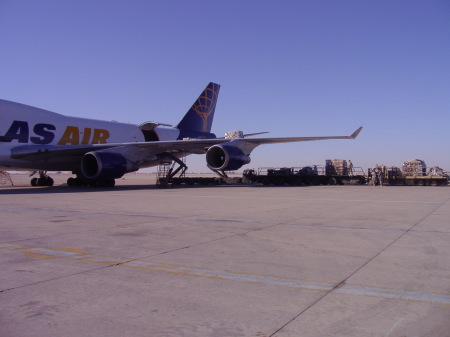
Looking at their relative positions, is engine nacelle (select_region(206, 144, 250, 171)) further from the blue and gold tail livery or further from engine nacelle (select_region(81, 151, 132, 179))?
the blue and gold tail livery

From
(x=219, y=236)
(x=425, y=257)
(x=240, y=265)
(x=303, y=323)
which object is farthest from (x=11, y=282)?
(x=425, y=257)

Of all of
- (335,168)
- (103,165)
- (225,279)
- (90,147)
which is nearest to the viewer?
(225,279)

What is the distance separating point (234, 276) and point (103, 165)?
17.2m

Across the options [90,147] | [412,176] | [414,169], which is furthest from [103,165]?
[414,169]

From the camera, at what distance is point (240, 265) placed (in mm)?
5020

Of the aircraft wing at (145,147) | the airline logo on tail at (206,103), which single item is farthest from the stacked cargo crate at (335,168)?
the airline logo on tail at (206,103)

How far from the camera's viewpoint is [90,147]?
21594 mm

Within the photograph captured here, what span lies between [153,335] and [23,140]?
66.0 feet

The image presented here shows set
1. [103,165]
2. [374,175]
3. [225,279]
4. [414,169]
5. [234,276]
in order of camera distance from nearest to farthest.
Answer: [225,279], [234,276], [103,165], [374,175], [414,169]

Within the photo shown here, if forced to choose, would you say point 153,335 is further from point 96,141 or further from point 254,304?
point 96,141

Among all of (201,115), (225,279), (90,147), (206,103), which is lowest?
(225,279)

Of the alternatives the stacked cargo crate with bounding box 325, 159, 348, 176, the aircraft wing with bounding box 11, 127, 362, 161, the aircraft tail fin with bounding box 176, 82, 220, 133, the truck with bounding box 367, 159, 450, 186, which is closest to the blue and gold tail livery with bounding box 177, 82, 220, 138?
the aircraft tail fin with bounding box 176, 82, 220, 133

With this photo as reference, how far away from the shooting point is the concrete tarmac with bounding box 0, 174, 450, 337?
320 cm

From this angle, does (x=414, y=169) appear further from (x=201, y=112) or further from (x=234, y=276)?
(x=234, y=276)
